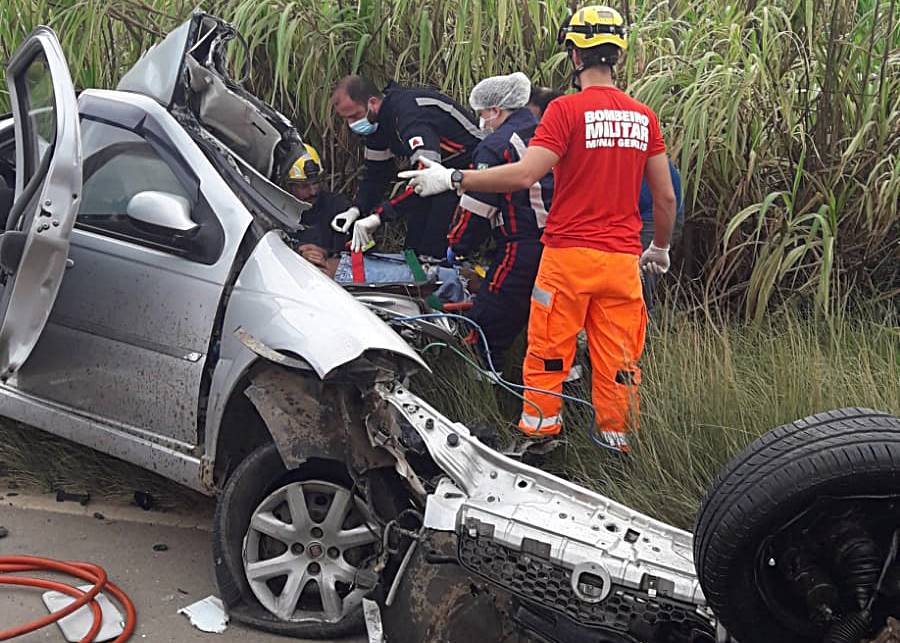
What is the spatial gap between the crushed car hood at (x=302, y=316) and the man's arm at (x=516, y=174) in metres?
0.70

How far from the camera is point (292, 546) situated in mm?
3555

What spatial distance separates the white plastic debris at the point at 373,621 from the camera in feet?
10.6

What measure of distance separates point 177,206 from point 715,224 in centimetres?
285

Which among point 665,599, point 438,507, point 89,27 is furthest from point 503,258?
point 89,27

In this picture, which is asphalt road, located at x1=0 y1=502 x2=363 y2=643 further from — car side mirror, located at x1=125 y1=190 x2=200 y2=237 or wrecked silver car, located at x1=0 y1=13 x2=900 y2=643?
car side mirror, located at x1=125 y1=190 x2=200 y2=237

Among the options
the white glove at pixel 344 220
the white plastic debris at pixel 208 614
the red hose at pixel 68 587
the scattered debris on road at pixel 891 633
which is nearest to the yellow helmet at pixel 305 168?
the white glove at pixel 344 220

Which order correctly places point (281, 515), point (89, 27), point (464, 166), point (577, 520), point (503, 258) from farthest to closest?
point (89, 27) < point (464, 166) < point (503, 258) < point (281, 515) < point (577, 520)

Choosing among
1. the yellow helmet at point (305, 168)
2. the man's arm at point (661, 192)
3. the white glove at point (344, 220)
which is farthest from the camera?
the white glove at point (344, 220)

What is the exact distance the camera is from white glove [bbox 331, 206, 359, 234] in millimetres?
5562

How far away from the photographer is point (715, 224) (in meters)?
5.40

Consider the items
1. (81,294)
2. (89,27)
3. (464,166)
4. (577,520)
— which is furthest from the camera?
(89,27)

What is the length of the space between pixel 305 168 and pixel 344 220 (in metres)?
0.42

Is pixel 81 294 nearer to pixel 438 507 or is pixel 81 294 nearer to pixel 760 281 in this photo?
pixel 438 507

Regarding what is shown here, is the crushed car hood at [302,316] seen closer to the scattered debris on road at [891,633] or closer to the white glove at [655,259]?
the white glove at [655,259]
